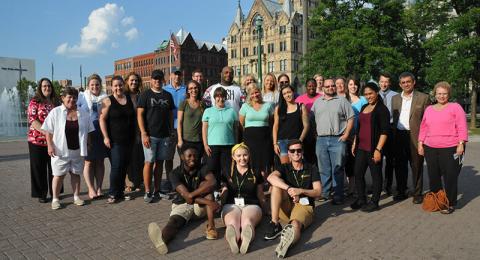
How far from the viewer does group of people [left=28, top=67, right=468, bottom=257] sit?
5906mm

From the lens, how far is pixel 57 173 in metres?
6.20

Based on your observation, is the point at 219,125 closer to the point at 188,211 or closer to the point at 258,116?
the point at 258,116

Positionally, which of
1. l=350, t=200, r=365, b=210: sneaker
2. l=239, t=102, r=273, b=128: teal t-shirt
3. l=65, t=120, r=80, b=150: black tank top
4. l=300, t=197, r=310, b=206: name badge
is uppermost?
l=239, t=102, r=273, b=128: teal t-shirt

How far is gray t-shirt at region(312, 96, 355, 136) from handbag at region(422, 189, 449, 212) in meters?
1.68

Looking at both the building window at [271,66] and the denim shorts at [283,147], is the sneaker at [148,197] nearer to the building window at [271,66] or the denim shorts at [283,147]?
the denim shorts at [283,147]

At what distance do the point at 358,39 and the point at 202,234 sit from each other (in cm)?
2407

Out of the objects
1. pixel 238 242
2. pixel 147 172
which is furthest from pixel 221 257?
pixel 147 172

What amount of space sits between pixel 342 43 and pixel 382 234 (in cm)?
2437

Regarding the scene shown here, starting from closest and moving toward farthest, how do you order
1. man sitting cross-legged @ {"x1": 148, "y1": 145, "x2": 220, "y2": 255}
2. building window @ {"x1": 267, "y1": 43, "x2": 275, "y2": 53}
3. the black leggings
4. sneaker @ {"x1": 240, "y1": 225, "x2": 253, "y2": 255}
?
sneaker @ {"x1": 240, "y1": 225, "x2": 253, "y2": 255} → man sitting cross-legged @ {"x1": 148, "y1": 145, "x2": 220, "y2": 255} → the black leggings → building window @ {"x1": 267, "y1": 43, "x2": 275, "y2": 53}

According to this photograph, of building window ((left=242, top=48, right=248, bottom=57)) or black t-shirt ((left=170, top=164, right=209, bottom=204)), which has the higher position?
building window ((left=242, top=48, right=248, bottom=57))

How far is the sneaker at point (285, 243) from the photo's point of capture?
13.4 feet

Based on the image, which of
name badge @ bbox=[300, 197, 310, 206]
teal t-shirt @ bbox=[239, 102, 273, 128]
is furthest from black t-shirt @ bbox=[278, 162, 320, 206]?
teal t-shirt @ bbox=[239, 102, 273, 128]

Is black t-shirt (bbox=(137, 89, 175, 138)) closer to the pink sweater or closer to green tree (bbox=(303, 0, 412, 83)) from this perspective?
the pink sweater

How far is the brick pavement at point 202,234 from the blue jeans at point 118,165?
28 cm
